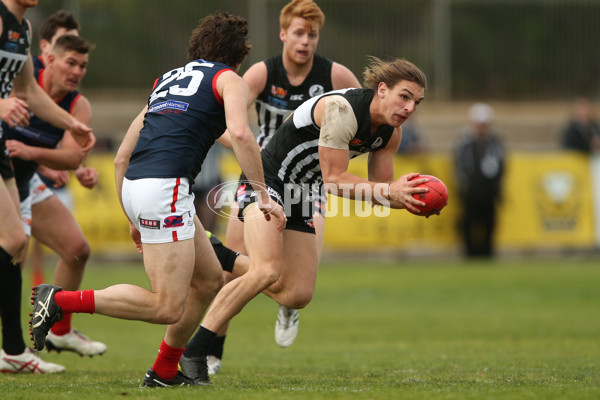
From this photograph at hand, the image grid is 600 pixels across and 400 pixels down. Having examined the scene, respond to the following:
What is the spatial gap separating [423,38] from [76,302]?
18324 mm

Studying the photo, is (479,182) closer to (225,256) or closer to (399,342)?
(399,342)

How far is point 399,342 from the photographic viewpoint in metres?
9.81

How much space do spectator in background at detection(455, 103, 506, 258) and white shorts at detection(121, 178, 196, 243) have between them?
1263 cm

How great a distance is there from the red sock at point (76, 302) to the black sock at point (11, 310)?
5.30 ft

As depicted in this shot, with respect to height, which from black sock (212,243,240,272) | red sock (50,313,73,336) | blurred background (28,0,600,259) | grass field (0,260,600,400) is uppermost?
blurred background (28,0,600,259)

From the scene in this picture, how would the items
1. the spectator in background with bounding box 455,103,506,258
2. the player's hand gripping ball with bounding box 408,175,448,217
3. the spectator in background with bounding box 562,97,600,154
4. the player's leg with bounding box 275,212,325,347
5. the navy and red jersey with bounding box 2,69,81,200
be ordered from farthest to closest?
the spectator in background with bounding box 562,97,600,154 → the spectator in background with bounding box 455,103,506,258 → the player's leg with bounding box 275,212,325,347 → the navy and red jersey with bounding box 2,69,81,200 → the player's hand gripping ball with bounding box 408,175,448,217

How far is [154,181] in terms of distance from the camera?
5.82 m

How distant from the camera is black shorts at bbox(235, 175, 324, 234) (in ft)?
24.1

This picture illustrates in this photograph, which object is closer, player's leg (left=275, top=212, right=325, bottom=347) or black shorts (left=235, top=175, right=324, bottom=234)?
black shorts (left=235, top=175, right=324, bottom=234)

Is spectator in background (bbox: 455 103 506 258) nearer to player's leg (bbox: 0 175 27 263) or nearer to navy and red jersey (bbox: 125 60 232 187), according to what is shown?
player's leg (bbox: 0 175 27 263)

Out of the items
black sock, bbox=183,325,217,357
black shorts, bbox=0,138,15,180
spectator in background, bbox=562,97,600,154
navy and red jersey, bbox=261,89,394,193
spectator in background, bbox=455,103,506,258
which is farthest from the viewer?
spectator in background, bbox=562,97,600,154

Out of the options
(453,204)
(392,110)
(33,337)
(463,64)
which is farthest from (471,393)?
(463,64)

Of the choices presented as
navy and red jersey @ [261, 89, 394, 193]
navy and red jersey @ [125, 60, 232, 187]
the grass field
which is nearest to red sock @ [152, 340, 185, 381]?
the grass field

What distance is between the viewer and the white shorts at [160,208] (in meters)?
5.81
